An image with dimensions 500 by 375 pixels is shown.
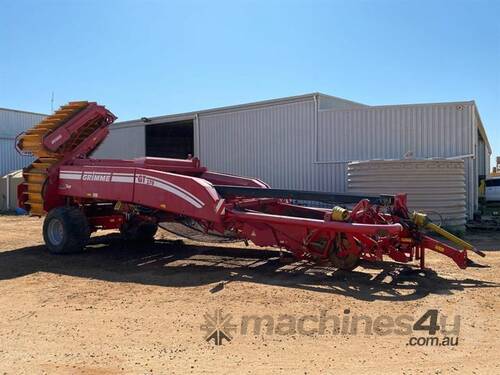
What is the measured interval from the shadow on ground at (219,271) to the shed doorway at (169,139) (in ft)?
40.6

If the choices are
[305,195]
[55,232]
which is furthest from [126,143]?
[305,195]

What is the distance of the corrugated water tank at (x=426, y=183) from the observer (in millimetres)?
12484

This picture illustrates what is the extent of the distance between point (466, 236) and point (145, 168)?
8.07m

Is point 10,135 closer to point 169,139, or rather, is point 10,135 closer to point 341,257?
point 169,139

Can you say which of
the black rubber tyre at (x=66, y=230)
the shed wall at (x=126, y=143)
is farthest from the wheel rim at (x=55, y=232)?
the shed wall at (x=126, y=143)

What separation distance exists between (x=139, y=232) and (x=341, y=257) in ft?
18.5

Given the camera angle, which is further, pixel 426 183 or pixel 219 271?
pixel 426 183

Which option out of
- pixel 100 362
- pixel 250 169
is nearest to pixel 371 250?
pixel 100 362

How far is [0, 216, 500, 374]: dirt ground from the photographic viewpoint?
4.32 metres

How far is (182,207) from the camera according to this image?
27.1 ft

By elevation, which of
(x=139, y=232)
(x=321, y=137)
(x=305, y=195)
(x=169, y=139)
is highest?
(x=169, y=139)

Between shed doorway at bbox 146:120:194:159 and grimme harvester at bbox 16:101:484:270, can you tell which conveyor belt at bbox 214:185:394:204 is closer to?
grimme harvester at bbox 16:101:484:270

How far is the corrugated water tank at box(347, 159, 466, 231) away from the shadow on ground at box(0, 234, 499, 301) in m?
4.31

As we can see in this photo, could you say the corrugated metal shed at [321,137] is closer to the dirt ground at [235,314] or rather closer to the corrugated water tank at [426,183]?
the corrugated water tank at [426,183]
